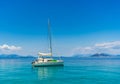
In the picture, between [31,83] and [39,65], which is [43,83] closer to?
[31,83]

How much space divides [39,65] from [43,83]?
30720mm

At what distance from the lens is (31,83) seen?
28.1 meters

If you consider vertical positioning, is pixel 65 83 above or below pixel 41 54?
below

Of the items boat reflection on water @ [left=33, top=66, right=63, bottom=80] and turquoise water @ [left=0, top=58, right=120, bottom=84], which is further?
boat reflection on water @ [left=33, top=66, right=63, bottom=80]

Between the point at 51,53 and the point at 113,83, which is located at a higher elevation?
the point at 51,53

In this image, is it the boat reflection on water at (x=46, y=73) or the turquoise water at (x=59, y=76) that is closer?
the turquoise water at (x=59, y=76)

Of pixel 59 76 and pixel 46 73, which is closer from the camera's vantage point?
pixel 59 76

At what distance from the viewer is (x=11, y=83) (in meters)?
28.4

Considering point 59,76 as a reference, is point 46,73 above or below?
above

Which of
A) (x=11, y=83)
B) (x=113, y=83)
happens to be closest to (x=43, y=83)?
(x=11, y=83)

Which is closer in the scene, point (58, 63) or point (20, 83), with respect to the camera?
point (20, 83)

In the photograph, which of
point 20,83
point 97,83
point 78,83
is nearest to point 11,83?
point 20,83

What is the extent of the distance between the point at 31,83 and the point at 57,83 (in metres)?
3.77

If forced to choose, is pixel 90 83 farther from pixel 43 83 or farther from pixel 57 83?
pixel 43 83
